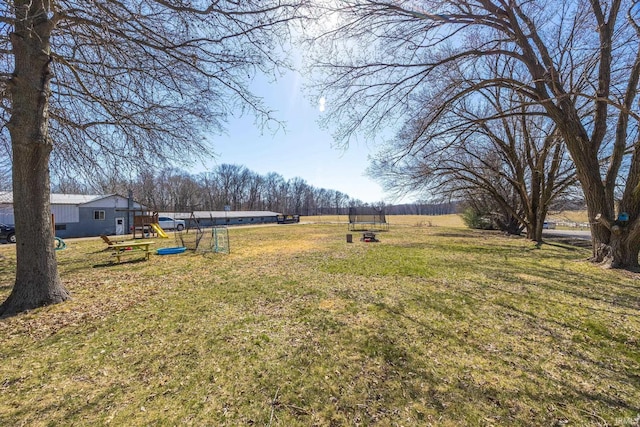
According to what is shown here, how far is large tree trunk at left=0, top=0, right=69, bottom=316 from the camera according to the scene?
14.7 ft

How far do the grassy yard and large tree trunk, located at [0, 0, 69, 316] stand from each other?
1.83 feet

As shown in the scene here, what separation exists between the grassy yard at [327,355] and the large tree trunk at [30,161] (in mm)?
558

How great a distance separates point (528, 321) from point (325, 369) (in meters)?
3.62

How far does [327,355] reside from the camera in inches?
129

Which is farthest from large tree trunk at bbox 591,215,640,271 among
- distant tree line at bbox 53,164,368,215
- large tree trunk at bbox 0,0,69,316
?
distant tree line at bbox 53,164,368,215

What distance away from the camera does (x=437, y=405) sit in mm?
2395

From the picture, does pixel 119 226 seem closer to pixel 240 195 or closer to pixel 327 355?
pixel 327 355

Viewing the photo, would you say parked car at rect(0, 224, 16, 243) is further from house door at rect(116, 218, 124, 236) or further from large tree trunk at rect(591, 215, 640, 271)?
Answer: large tree trunk at rect(591, 215, 640, 271)

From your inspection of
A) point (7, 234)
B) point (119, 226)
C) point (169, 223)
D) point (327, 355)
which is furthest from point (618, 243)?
point (169, 223)

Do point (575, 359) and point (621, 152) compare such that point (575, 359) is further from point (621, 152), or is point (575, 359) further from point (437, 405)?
point (621, 152)

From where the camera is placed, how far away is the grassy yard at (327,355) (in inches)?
92.4

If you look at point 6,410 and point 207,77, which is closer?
point 6,410

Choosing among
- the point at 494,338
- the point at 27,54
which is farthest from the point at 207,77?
the point at 494,338

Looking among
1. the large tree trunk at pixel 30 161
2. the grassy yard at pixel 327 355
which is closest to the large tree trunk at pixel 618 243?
the grassy yard at pixel 327 355
